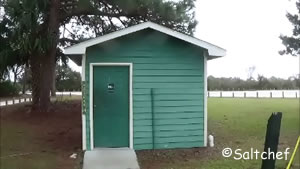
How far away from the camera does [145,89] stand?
1102 centimetres

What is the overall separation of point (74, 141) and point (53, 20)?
6214 mm

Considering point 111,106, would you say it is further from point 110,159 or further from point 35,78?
point 35,78

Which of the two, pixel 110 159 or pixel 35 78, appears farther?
pixel 35 78

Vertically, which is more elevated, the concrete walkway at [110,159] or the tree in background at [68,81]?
the tree in background at [68,81]

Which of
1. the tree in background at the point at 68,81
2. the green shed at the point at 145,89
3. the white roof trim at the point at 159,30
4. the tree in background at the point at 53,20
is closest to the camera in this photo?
the white roof trim at the point at 159,30

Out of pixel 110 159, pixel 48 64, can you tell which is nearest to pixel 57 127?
pixel 48 64

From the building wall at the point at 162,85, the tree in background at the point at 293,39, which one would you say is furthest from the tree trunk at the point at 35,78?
the tree in background at the point at 293,39

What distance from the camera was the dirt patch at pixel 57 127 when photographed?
446 inches

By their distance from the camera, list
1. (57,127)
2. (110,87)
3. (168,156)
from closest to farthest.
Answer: (168,156) < (110,87) < (57,127)

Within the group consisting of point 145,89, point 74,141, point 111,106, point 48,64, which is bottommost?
point 74,141

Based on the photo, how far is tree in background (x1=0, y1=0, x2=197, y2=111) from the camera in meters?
15.7

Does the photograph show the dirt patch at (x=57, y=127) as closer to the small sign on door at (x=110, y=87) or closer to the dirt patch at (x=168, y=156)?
the dirt patch at (x=168, y=156)

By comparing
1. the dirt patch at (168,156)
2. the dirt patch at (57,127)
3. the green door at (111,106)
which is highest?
the green door at (111,106)

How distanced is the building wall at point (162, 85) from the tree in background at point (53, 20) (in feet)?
18.1
